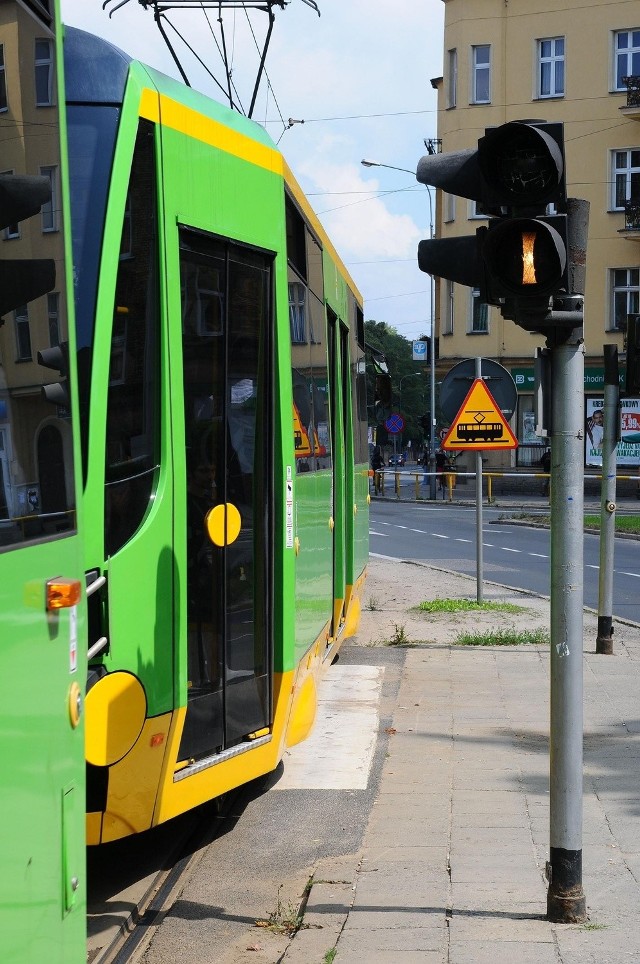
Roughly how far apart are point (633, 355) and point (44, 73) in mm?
9090

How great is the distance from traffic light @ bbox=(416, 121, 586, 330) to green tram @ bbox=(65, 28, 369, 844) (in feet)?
3.88

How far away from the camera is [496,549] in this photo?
1066 inches

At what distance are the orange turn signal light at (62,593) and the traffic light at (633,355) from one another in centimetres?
893

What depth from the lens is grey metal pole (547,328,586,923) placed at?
5148mm

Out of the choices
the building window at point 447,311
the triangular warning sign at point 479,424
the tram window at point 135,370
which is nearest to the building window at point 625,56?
the building window at point 447,311

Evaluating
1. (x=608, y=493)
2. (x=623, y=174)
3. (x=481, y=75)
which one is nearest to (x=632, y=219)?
(x=623, y=174)

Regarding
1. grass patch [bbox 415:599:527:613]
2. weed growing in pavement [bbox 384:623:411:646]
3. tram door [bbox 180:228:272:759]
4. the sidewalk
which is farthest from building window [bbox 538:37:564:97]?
tram door [bbox 180:228:272:759]

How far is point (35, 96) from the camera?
2.96 meters

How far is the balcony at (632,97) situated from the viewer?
4625 cm

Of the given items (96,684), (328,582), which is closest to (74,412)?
(96,684)

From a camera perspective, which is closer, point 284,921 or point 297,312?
point 284,921

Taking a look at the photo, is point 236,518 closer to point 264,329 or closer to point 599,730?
point 264,329

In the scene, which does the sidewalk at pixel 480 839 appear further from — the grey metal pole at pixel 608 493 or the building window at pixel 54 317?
the building window at pixel 54 317

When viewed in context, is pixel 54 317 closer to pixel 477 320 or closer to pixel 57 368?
pixel 57 368
